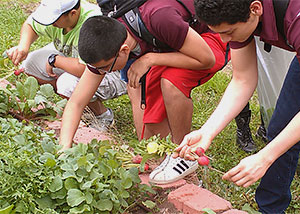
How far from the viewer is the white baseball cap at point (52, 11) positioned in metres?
3.22

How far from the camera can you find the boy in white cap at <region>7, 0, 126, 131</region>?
328 centimetres

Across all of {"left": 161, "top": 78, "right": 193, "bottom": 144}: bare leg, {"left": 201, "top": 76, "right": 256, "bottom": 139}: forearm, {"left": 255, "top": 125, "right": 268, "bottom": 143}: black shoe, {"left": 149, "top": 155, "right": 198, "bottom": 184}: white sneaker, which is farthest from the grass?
{"left": 201, "top": 76, "right": 256, "bottom": 139}: forearm

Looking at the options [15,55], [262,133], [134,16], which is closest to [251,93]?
[134,16]

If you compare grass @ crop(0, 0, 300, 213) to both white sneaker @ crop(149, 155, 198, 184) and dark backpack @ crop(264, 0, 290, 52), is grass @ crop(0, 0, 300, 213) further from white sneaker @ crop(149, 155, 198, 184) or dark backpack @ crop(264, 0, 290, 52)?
dark backpack @ crop(264, 0, 290, 52)

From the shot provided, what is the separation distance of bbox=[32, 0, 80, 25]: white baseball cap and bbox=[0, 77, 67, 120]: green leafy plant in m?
0.42

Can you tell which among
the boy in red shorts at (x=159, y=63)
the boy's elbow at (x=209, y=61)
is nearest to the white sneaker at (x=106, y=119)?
the boy in red shorts at (x=159, y=63)

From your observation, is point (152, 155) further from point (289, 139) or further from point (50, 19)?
point (50, 19)

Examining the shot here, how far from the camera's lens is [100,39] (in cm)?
259

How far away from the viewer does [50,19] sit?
3.22 metres

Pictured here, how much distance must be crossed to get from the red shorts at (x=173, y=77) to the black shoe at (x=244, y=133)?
2.06 ft

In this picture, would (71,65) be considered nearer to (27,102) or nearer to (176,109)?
(27,102)

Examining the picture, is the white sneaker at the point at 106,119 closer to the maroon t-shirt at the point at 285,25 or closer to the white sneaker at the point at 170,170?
the white sneaker at the point at 170,170

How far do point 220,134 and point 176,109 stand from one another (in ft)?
3.29

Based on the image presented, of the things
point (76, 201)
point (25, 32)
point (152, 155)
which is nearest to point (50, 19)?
point (25, 32)
